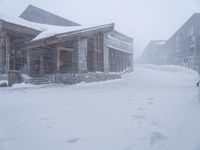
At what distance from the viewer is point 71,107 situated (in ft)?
19.8

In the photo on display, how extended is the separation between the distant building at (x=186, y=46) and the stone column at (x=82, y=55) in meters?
15.2

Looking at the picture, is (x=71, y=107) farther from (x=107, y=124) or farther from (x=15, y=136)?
(x=15, y=136)

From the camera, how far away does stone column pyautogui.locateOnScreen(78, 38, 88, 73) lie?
47.7 feet

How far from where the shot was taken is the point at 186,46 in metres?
31.7

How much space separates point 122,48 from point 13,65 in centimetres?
1200

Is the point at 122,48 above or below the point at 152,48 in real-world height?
below

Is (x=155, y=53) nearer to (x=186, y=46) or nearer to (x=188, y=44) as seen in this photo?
(x=186, y=46)

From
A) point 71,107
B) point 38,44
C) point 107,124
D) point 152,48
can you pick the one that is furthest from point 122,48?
point 152,48

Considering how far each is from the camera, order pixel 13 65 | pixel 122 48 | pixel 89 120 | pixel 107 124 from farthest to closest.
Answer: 1. pixel 122 48
2. pixel 13 65
3. pixel 89 120
4. pixel 107 124

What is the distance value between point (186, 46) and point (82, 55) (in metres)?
23.6

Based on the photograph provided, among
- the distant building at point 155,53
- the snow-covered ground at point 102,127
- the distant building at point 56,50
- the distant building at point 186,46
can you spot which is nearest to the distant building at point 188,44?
the distant building at point 186,46

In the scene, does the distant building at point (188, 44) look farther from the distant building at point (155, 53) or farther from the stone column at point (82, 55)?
the stone column at point (82, 55)

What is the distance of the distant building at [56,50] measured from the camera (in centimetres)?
1392

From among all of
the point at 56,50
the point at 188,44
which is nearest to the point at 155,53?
the point at 188,44
